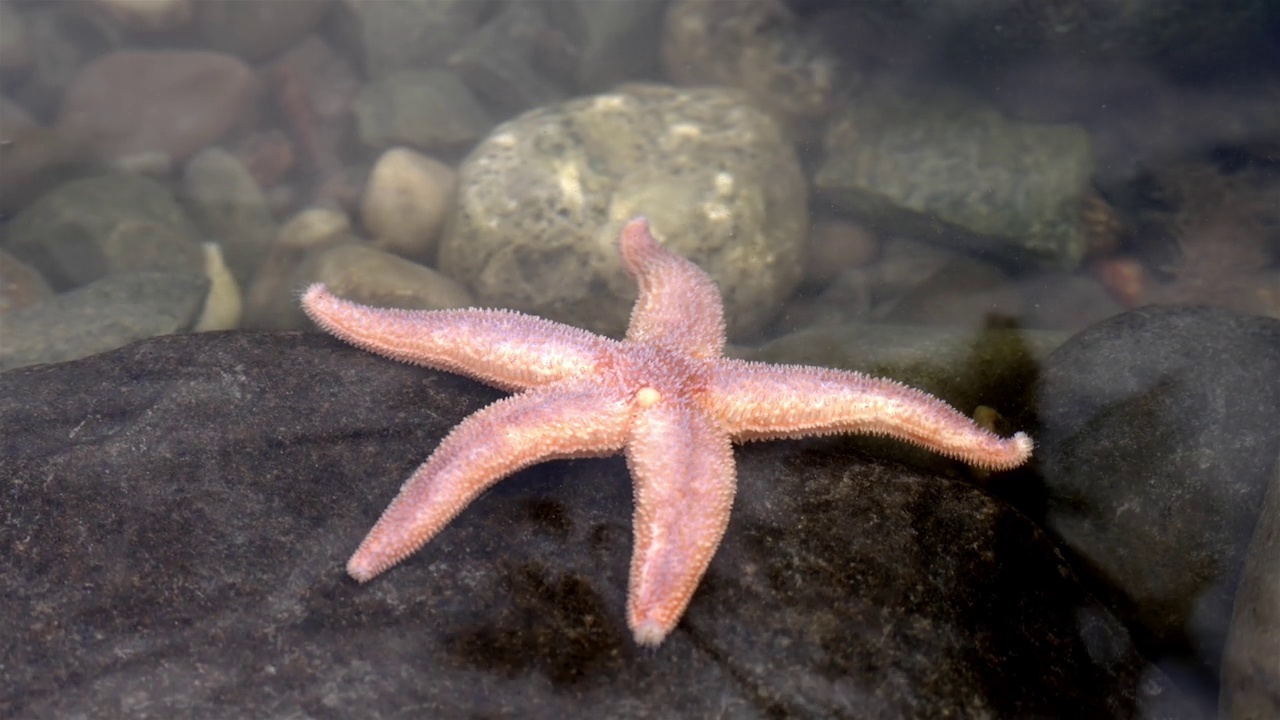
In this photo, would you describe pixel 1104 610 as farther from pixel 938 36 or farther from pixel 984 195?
pixel 938 36

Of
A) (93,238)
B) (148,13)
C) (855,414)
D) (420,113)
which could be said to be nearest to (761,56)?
(420,113)

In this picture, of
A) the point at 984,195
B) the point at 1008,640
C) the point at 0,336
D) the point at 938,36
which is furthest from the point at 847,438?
the point at 0,336

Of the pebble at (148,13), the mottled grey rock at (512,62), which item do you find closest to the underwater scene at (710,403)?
the mottled grey rock at (512,62)

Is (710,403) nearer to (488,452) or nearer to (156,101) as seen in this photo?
(488,452)

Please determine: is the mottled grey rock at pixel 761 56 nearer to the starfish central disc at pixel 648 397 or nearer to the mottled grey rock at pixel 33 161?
the starfish central disc at pixel 648 397

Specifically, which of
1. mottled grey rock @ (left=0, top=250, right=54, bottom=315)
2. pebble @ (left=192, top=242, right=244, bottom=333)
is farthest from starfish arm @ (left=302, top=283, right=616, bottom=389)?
mottled grey rock @ (left=0, top=250, right=54, bottom=315)
